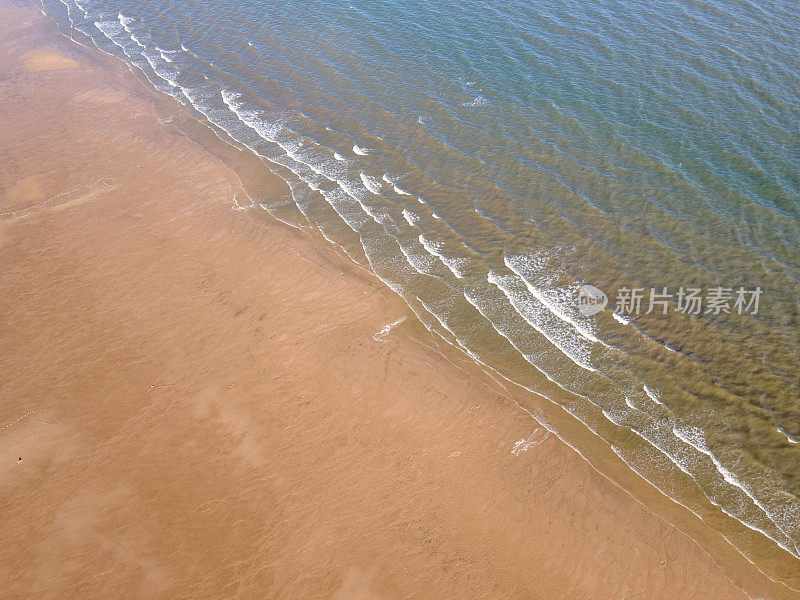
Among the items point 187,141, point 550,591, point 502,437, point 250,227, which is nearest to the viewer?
point 550,591

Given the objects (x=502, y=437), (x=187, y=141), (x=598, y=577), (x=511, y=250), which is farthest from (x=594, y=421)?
(x=187, y=141)

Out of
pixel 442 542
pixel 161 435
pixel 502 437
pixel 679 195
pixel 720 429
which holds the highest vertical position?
pixel 679 195

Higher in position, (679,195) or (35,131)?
(679,195)

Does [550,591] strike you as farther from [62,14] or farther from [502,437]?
[62,14]

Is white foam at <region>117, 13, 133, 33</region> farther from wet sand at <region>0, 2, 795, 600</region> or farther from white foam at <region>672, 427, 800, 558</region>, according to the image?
white foam at <region>672, 427, 800, 558</region>

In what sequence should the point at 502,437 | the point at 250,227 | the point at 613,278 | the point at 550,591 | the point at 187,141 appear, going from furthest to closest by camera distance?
the point at 187,141, the point at 250,227, the point at 613,278, the point at 502,437, the point at 550,591

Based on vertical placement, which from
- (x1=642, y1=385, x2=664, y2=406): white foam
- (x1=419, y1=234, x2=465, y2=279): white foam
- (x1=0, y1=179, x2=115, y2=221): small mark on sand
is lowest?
(x1=0, y1=179, x2=115, y2=221): small mark on sand

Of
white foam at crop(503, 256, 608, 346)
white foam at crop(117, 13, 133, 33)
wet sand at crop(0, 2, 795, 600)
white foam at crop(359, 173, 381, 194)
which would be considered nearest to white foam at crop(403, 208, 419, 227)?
white foam at crop(359, 173, 381, 194)
